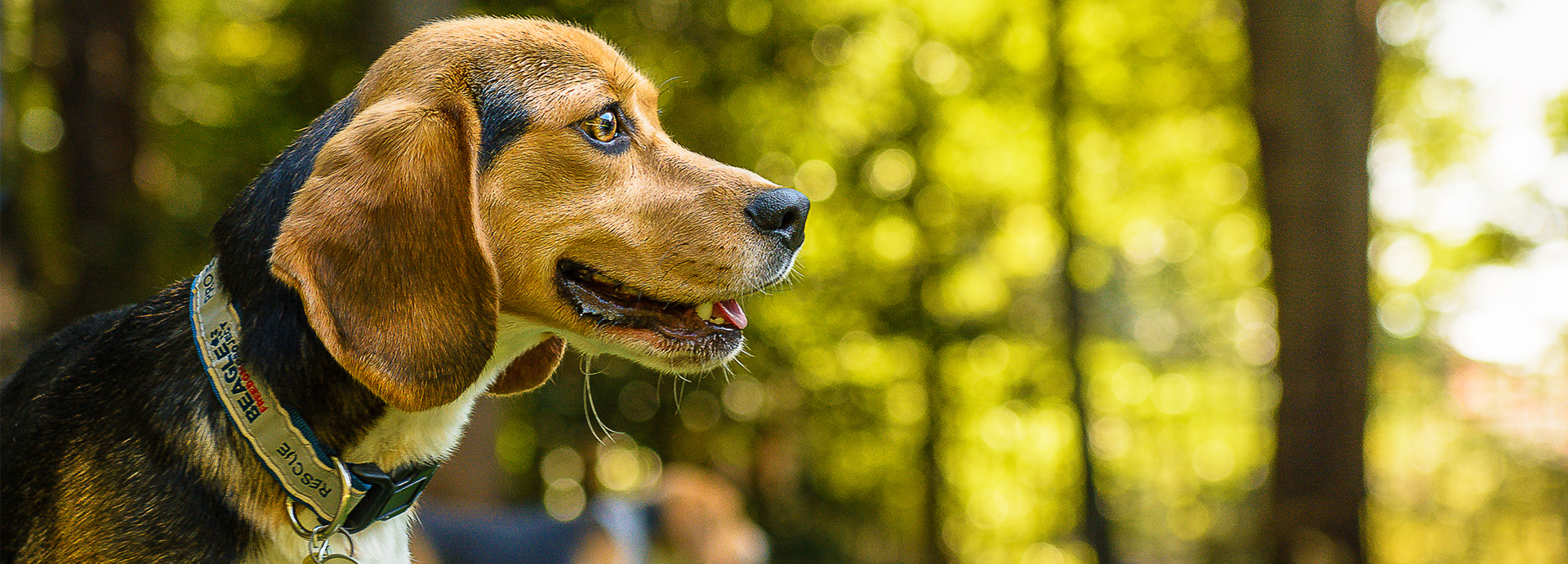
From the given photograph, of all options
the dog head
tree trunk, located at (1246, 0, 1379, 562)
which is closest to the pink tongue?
the dog head

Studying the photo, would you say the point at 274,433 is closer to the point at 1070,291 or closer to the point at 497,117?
the point at 497,117

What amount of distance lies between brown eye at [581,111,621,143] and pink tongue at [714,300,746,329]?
51 cm

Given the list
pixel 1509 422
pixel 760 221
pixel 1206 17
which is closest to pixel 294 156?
pixel 760 221

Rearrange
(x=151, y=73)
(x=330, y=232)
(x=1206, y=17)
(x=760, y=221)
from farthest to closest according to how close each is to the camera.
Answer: (x=1206, y=17) → (x=151, y=73) → (x=760, y=221) → (x=330, y=232)

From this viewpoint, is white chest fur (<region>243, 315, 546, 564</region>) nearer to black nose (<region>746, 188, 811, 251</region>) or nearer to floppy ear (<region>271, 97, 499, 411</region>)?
floppy ear (<region>271, 97, 499, 411</region>)

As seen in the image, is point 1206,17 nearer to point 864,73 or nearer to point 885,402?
point 864,73

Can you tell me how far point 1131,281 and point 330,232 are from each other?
23771mm

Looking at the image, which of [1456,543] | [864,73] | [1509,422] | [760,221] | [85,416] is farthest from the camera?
[1456,543]

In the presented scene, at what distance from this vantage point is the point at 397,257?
2160 mm

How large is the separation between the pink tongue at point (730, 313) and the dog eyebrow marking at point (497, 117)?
674 millimetres

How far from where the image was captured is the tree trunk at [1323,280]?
8.87 metres

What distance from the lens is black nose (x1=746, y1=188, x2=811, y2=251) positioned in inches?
105

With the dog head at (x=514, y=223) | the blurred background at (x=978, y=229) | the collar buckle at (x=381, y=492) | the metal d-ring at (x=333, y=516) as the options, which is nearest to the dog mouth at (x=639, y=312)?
the dog head at (x=514, y=223)

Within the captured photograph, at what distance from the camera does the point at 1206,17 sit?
1585cm
